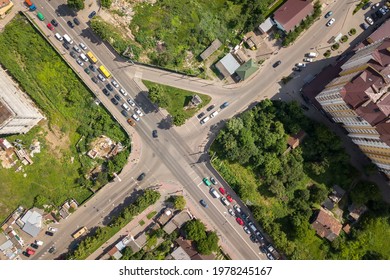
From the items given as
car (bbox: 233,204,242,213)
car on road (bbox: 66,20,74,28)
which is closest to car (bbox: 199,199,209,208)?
car (bbox: 233,204,242,213)

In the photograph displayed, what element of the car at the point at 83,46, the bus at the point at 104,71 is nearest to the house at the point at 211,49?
the bus at the point at 104,71

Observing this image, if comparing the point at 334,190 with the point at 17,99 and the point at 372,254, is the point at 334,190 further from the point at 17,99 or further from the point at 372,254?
the point at 17,99

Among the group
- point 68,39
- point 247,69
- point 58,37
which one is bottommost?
point 247,69

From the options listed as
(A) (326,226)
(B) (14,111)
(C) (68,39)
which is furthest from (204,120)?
(B) (14,111)

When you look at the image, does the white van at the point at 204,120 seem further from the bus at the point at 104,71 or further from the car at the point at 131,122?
the bus at the point at 104,71

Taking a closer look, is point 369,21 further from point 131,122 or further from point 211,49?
point 131,122

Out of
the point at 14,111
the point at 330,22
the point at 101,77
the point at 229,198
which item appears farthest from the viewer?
the point at 330,22

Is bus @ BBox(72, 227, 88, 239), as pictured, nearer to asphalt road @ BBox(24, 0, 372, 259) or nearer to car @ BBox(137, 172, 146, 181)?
asphalt road @ BBox(24, 0, 372, 259)
